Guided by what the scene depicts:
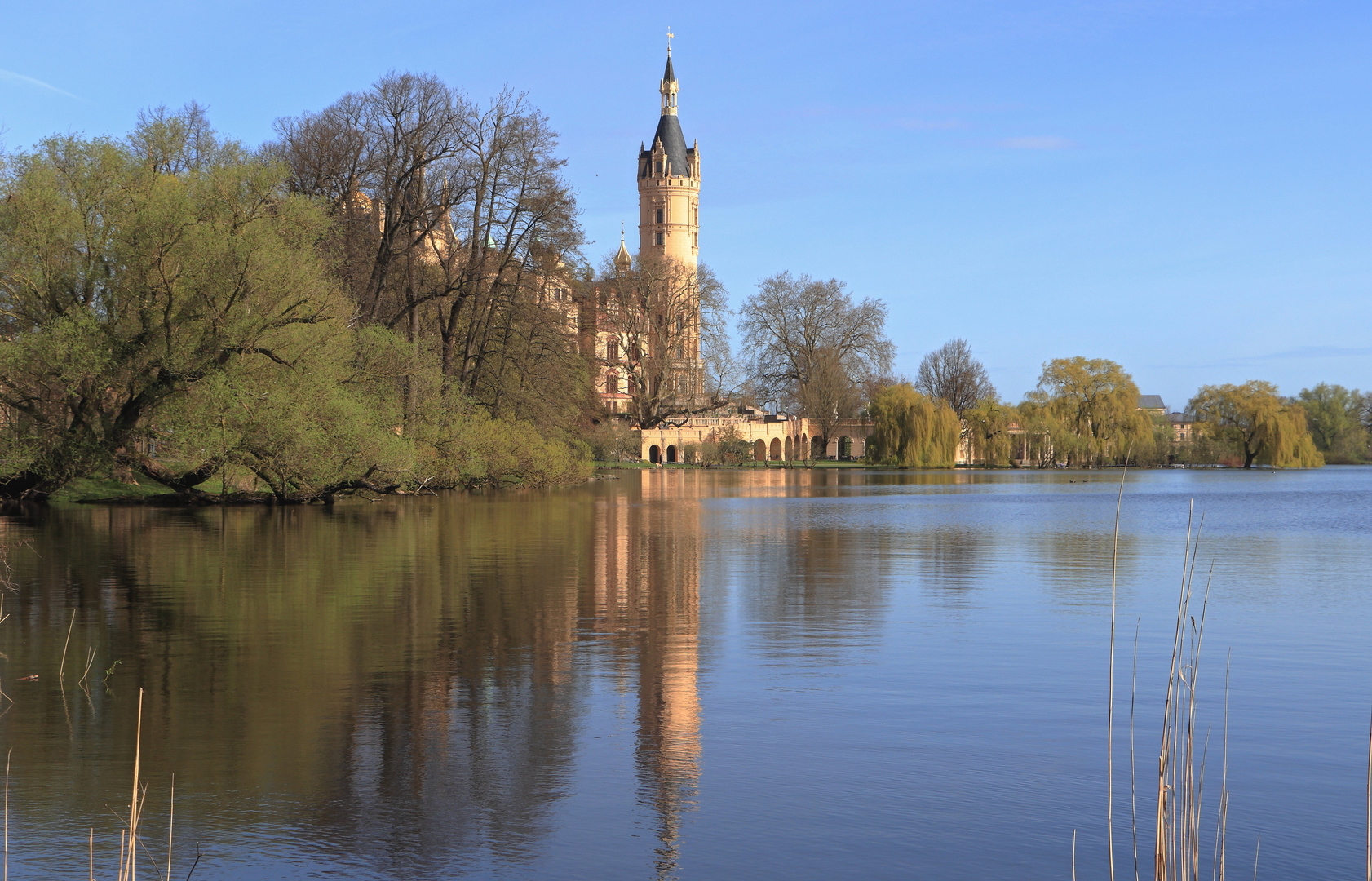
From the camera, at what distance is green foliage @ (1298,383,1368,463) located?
341 ft

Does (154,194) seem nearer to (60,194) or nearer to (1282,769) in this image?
(60,194)

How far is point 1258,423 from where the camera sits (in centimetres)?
7975

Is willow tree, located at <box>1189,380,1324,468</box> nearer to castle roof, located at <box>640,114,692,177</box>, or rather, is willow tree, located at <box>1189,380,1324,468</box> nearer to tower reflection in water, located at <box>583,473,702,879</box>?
castle roof, located at <box>640,114,692,177</box>

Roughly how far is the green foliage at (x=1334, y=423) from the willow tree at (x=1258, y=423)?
23158 millimetres

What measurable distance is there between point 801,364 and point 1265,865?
3298 inches

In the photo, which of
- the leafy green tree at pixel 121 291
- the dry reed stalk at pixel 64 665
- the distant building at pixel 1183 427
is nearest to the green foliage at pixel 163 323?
the leafy green tree at pixel 121 291

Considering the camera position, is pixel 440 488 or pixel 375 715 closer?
pixel 375 715

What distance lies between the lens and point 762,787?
6.39 metres

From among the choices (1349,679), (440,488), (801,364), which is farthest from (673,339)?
(1349,679)

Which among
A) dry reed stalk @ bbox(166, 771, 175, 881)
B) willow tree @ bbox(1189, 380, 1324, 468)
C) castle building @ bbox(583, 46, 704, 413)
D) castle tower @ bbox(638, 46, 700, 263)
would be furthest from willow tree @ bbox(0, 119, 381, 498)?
castle tower @ bbox(638, 46, 700, 263)

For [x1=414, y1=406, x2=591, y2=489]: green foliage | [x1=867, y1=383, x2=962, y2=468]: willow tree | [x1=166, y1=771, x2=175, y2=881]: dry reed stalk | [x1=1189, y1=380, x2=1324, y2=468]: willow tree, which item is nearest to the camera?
[x1=166, y1=771, x2=175, y2=881]: dry reed stalk

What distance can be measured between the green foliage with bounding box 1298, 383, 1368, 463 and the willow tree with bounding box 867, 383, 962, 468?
44.1m

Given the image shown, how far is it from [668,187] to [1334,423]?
61.5 meters

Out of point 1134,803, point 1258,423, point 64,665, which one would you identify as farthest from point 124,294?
point 1258,423
